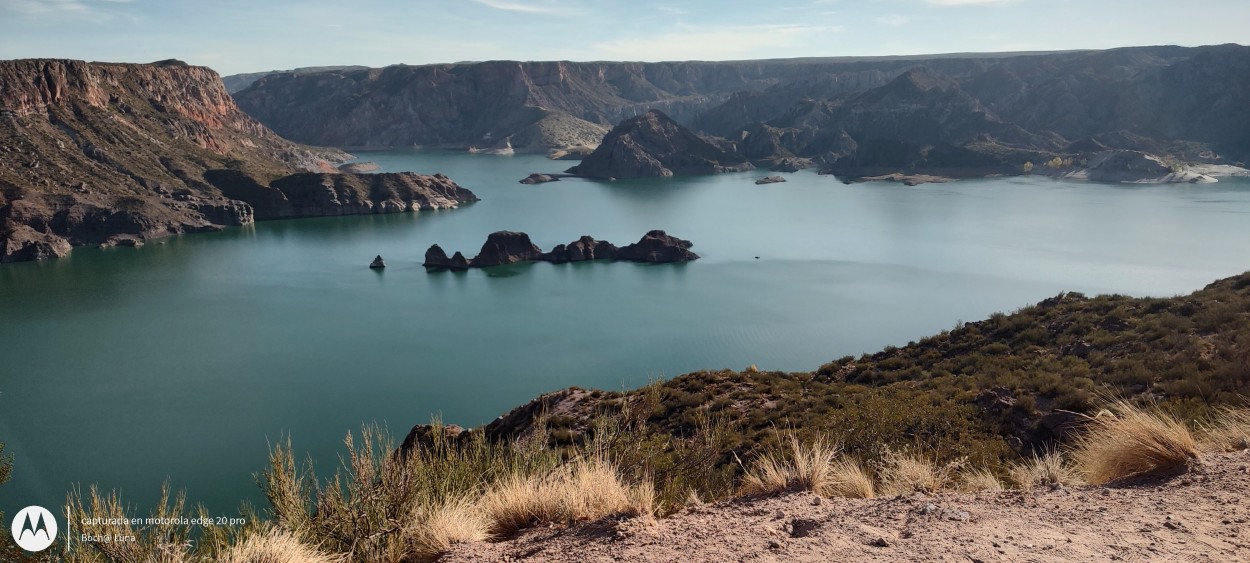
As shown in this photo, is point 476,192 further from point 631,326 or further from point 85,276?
point 631,326

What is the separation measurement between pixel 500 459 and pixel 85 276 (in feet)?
217

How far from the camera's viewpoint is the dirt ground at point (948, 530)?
17.4 ft

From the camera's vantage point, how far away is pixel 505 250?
64.9m

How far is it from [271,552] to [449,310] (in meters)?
44.9

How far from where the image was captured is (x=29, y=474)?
24.3 metres

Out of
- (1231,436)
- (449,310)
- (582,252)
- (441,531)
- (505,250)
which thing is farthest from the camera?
(582,252)

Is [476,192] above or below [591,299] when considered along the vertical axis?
above

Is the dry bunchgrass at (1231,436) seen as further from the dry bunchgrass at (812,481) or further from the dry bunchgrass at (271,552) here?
A: the dry bunchgrass at (271,552)

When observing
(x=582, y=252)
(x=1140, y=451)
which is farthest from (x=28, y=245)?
(x=1140, y=451)

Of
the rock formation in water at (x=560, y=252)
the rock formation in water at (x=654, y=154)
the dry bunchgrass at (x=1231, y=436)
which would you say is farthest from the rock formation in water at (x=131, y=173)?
the dry bunchgrass at (x=1231, y=436)

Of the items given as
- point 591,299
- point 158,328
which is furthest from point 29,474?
point 591,299

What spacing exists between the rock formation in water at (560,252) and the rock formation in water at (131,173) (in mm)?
34206

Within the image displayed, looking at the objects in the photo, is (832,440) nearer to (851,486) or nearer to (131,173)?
(851,486)

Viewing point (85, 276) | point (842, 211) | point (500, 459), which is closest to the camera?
point (500, 459)
